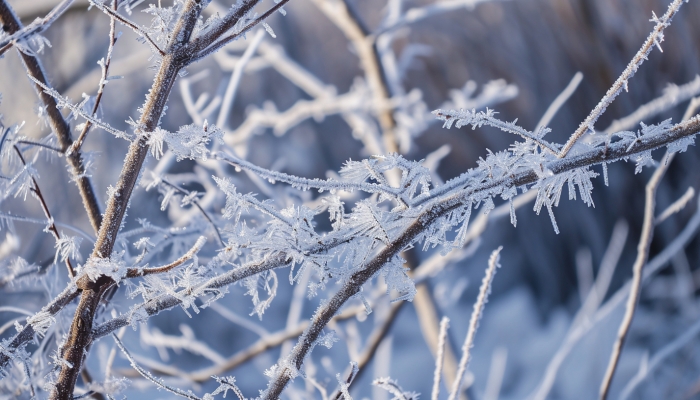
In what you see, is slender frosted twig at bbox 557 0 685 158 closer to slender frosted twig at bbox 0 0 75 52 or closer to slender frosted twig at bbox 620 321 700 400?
slender frosted twig at bbox 0 0 75 52

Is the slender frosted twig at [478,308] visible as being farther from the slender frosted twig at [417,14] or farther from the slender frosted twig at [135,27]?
the slender frosted twig at [417,14]

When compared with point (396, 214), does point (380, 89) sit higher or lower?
higher

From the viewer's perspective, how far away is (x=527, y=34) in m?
2.64

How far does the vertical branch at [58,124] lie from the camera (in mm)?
286

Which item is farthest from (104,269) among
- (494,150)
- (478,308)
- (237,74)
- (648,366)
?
(494,150)

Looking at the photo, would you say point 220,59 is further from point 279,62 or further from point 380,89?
point 380,89

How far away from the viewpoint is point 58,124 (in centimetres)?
32

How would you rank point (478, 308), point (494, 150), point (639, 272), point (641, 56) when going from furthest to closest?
point (494, 150), point (639, 272), point (478, 308), point (641, 56)

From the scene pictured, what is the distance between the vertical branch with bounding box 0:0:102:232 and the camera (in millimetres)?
286

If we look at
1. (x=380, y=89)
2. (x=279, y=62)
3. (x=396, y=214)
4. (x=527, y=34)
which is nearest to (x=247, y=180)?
(x=279, y=62)

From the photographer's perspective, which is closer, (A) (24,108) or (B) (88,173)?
(B) (88,173)

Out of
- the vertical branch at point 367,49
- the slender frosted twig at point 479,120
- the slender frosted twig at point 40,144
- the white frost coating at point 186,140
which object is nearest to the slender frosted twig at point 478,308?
the slender frosted twig at point 479,120

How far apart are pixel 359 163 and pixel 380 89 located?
Answer: 74 cm

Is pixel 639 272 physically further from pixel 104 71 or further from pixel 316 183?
pixel 104 71
